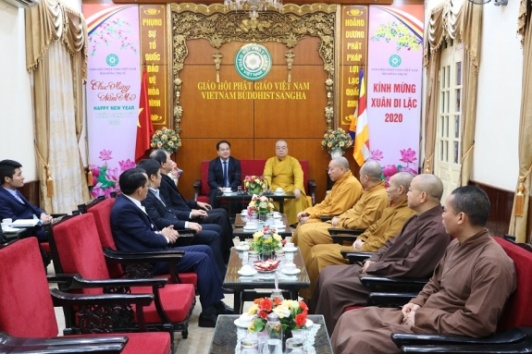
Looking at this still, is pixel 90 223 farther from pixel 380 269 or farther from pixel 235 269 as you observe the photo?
pixel 380 269

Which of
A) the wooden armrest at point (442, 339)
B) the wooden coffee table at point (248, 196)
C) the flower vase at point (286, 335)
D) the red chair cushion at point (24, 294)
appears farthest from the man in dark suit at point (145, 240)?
the wooden coffee table at point (248, 196)

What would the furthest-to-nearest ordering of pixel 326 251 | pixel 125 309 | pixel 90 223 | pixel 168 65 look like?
1. pixel 168 65
2. pixel 326 251
3. pixel 90 223
4. pixel 125 309

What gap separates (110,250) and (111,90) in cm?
462

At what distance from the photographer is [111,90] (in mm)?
7574

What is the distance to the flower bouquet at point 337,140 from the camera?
7484 mm

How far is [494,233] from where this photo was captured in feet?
15.9

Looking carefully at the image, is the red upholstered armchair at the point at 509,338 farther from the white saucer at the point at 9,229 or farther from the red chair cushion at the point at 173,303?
the white saucer at the point at 9,229

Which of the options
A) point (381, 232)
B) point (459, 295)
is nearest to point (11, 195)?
point (381, 232)

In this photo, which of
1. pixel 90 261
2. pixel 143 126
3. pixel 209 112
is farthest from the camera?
pixel 209 112

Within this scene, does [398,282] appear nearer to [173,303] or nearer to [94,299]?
[173,303]

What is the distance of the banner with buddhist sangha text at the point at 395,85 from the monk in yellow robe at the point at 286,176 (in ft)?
3.82

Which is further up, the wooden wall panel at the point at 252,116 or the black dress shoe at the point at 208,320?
the wooden wall panel at the point at 252,116

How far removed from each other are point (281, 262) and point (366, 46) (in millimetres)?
4931

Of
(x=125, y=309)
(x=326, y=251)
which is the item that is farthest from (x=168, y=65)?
(x=125, y=309)
